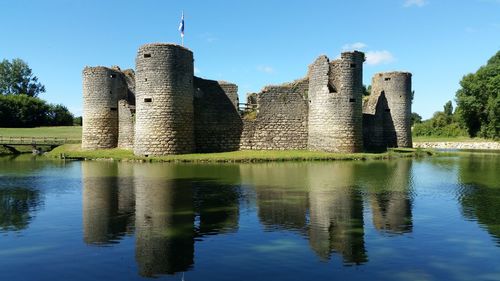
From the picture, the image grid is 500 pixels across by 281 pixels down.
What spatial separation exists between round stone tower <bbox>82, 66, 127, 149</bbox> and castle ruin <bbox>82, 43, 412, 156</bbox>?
0.27 feet

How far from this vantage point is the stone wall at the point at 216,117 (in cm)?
3822

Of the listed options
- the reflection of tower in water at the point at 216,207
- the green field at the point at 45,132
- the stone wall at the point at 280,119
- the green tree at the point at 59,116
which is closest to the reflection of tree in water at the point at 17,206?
the reflection of tower in water at the point at 216,207

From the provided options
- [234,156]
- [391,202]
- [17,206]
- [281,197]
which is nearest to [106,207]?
[17,206]

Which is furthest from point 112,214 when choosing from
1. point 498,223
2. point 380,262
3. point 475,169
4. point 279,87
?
point 279,87

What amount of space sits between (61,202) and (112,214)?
312 cm

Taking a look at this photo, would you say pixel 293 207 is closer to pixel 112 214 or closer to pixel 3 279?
pixel 112 214

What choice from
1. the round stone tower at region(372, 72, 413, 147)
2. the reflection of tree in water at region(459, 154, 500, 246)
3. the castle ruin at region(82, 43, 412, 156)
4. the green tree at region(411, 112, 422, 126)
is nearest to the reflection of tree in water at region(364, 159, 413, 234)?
the reflection of tree in water at region(459, 154, 500, 246)

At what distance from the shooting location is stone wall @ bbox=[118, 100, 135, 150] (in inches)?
1532

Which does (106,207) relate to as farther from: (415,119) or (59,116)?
(415,119)

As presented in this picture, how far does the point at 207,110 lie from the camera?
38.5m

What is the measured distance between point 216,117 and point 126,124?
7.82 m

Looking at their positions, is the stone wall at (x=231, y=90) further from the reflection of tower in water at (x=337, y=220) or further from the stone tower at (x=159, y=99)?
the reflection of tower in water at (x=337, y=220)

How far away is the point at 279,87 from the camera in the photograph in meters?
39.7

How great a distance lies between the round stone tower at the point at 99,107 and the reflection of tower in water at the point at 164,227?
850 inches
